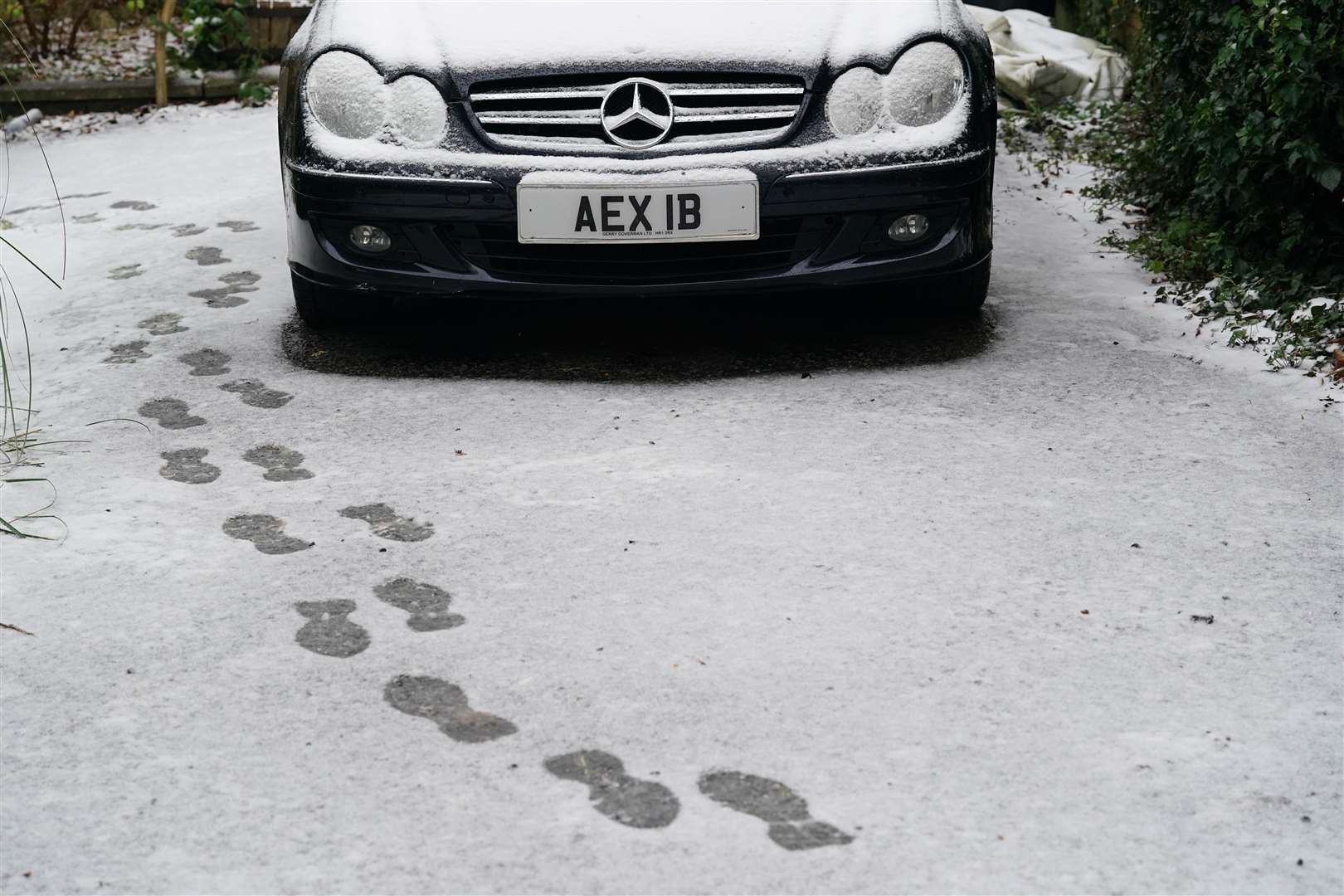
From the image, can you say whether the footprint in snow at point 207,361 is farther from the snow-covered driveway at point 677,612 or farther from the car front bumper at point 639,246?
the car front bumper at point 639,246

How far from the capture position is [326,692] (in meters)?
2.42

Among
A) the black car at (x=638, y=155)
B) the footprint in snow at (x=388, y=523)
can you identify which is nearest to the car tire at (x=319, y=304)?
the black car at (x=638, y=155)

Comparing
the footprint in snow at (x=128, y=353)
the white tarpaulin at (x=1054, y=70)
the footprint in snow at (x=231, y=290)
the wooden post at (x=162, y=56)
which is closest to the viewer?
the footprint in snow at (x=128, y=353)

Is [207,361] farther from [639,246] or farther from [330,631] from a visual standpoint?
[330,631]

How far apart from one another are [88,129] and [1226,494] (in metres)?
7.01

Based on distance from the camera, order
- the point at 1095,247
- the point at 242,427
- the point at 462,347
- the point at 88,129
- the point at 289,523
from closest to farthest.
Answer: the point at 289,523 → the point at 242,427 → the point at 462,347 → the point at 1095,247 → the point at 88,129

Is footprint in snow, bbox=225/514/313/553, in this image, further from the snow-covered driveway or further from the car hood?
the car hood

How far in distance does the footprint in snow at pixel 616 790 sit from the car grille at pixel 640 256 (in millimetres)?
1833

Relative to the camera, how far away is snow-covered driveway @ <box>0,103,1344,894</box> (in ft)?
6.72

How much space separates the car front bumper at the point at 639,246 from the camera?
3.79 m

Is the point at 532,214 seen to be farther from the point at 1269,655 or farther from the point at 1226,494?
the point at 1269,655

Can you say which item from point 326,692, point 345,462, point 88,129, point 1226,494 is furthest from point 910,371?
point 88,129

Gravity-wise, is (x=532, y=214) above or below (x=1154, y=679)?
above

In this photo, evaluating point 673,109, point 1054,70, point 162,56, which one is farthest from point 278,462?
point 162,56
